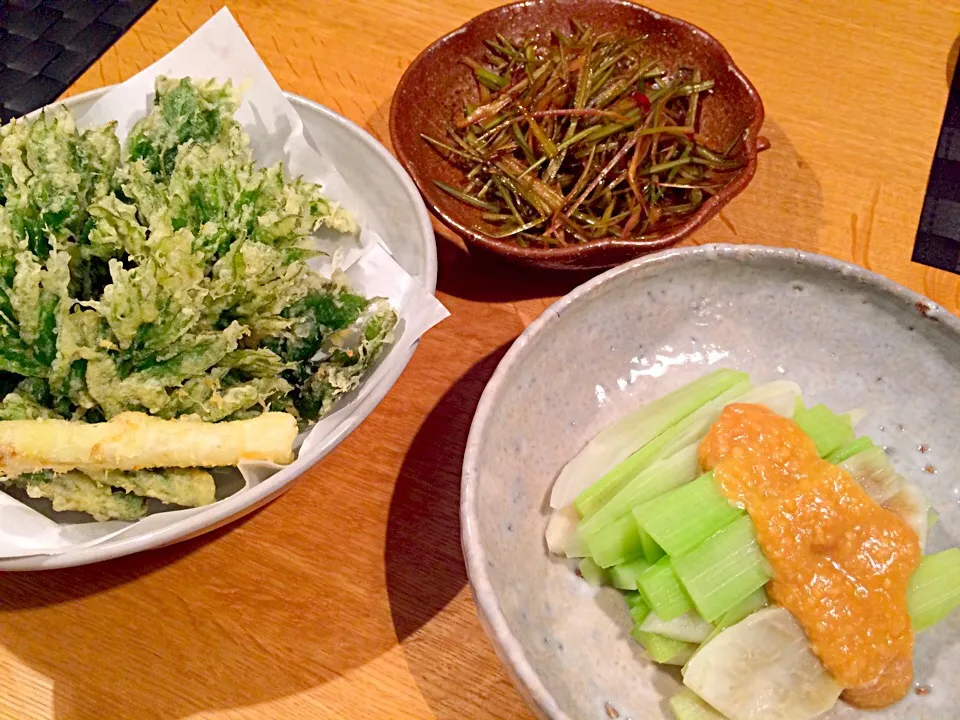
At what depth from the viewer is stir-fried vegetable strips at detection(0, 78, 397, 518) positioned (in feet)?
3.32

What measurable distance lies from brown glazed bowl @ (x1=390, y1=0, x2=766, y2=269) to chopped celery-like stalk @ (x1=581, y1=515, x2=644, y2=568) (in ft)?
1.67

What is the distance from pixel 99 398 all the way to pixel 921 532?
4.06ft

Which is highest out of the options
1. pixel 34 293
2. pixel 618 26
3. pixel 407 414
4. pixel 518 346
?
pixel 618 26

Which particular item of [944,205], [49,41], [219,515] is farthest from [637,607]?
[49,41]

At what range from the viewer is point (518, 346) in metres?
1.10

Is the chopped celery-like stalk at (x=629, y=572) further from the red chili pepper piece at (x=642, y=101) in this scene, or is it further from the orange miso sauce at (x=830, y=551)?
the red chili pepper piece at (x=642, y=101)

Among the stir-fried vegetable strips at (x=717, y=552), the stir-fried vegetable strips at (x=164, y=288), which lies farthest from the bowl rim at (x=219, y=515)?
the stir-fried vegetable strips at (x=717, y=552)

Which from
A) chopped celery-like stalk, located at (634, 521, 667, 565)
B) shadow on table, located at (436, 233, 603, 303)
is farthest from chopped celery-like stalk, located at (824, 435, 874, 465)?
shadow on table, located at (436, 233, 603, 303)

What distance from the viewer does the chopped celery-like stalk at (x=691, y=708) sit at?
0.97m

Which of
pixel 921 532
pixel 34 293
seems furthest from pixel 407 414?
pixel 921 532

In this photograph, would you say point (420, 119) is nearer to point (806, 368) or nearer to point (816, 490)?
point (806, 368)

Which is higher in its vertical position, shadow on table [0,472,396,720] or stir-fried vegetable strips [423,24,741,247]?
stir-fried vegetable strips [423,24,741,247]

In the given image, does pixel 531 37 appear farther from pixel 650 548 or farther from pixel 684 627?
pixel 684 627

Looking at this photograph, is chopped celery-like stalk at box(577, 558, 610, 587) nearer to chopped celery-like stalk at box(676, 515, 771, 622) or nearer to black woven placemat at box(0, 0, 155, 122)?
chopped celery-like stalk at box(676, 515, 771, 622)
